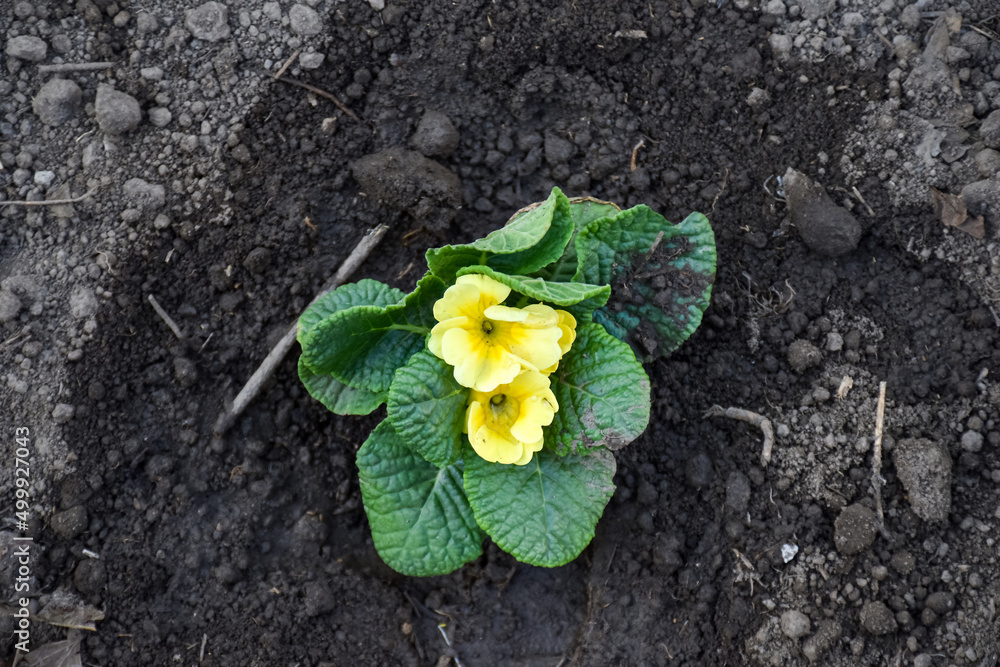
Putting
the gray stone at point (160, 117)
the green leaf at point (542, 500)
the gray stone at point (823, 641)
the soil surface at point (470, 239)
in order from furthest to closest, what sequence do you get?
the gray stone at point (160, 117), the soil surface at point (470, 239), the gray stone at point (823, 641), the green leaf at point (542, 500)

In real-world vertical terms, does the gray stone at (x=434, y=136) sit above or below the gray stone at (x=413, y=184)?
above

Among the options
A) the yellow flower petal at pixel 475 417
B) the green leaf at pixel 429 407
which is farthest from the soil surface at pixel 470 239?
the yellow flower petal at pixel 475 417

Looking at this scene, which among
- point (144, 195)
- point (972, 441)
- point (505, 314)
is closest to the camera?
point (505, 314)

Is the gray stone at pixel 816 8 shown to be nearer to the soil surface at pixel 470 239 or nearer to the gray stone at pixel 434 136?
the soil surface at pixel 470 239

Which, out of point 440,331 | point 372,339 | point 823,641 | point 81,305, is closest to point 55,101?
point 81,305

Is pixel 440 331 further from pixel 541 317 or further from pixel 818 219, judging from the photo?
pixel 818 219

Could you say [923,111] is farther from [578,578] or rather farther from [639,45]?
[578,578]

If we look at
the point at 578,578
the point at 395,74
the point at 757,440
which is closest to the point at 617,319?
the point at 757,440
